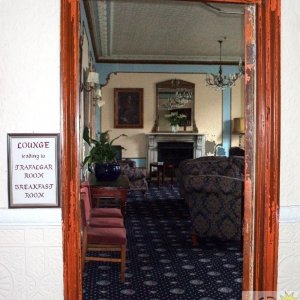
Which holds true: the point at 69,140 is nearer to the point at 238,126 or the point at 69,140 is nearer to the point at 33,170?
the point at 33,170

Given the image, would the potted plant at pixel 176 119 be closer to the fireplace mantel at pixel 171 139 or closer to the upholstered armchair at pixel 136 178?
the fireplace mantel at pixel 171 139

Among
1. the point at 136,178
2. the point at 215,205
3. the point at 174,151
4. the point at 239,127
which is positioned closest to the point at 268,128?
the point at 215,205

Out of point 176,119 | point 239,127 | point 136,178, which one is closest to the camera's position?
point 136,178

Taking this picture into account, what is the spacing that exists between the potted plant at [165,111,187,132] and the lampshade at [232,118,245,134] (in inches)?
51.9

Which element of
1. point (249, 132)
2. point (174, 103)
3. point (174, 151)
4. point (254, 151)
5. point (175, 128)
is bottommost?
point (174, 151)

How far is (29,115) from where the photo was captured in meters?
2.43

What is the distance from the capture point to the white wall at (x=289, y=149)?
2.62 meters

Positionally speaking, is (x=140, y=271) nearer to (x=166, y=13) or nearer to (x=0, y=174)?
(x=0, y=174)

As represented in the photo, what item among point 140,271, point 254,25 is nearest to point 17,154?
point 254,25

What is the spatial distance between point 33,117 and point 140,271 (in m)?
2.28

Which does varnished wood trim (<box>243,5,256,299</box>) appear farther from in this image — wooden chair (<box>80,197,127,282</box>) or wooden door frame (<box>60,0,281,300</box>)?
wooden chair (<box>80,197,127,282</box>)

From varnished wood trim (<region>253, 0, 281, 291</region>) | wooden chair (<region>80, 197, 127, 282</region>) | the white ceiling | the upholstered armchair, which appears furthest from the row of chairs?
the upholstered armchair

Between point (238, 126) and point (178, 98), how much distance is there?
1732mm

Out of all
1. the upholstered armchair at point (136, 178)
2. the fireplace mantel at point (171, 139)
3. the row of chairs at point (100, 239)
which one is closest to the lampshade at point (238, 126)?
the fireplace mantel at point (171, 139)
